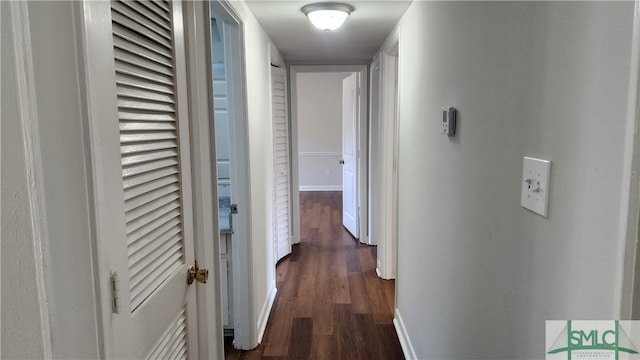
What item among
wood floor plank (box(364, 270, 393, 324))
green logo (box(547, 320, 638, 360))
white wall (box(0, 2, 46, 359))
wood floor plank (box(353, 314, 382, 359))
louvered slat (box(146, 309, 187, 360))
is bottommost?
wood floor plank (box(353, 314, 382, 359))

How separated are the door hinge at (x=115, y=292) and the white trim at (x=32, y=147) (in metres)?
0.17

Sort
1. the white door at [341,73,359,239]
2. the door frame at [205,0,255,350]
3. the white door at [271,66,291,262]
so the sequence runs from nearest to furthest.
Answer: the door frame at [205,0,255,350] < the white door at [271,66,291,262] < the white door at [341,73,359,239]

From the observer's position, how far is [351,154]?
4.79m

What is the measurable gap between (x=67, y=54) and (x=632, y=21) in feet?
2.91

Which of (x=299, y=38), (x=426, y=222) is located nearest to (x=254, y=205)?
(x=426, y=222)

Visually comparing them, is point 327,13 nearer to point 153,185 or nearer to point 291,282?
point 153,185

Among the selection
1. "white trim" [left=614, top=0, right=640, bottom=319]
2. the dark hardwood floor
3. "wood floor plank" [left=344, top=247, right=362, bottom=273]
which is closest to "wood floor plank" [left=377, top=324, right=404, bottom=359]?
the dark hardwood floor

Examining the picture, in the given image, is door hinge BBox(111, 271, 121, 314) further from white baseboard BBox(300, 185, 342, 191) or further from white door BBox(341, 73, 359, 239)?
white baseboard BBox(300, 185, 342, 191)

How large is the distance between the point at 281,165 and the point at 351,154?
3.57ft

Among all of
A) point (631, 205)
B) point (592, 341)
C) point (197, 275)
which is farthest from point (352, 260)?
point (631, 205)

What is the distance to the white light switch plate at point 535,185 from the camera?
2.76 feet

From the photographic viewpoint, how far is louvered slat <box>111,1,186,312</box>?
0.90 m

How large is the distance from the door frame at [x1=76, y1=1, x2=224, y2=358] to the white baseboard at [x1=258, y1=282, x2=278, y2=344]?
104cm

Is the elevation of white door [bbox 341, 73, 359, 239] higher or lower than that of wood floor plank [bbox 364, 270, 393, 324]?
higher
